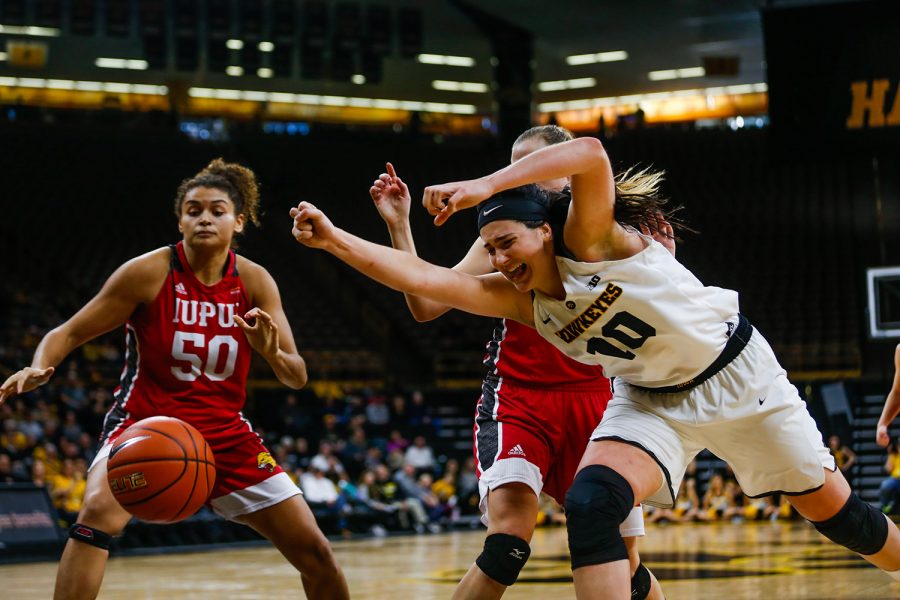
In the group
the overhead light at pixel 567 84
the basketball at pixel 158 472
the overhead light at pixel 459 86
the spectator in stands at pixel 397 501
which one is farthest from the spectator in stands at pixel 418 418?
the basketball at pixel 158 472

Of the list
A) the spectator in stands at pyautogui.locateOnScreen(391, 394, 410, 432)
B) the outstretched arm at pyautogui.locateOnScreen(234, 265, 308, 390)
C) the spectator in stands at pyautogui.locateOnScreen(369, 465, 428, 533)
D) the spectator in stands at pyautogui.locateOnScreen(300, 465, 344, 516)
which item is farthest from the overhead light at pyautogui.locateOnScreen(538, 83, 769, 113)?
the outstretched arm at pyautogui.locateOnScreen(234, 265, 308, 390)

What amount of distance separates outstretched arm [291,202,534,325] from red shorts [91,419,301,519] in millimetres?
1299

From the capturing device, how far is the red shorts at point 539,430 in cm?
440

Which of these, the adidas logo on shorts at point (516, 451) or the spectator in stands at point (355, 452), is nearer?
the adidas logo on shorts at point (516, 451)

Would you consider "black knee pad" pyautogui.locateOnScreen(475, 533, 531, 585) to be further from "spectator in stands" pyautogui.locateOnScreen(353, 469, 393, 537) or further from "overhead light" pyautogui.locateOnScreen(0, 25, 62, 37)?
"overhead light" pyautogui.locateOnScreen(0, 25, 62, 37)

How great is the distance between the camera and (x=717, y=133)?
25.9 metres

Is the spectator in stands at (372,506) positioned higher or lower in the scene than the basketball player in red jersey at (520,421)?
lower

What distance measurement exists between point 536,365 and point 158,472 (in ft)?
5.06

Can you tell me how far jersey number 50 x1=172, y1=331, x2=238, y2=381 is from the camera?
15.5ft

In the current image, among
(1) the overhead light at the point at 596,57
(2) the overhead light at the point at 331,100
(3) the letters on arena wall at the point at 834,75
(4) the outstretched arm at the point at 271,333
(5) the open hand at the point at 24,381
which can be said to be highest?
(1) the overhead light at the point at 596,57

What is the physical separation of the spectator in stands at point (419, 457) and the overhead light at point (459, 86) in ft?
45.9

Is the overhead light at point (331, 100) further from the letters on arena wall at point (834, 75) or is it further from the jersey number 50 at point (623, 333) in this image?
the jersey number 50 at point (623, 333)

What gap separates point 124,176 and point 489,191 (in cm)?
2241

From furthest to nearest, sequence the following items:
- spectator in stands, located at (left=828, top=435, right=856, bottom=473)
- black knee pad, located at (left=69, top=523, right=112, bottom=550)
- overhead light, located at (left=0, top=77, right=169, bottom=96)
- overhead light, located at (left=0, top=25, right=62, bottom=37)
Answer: overhead light, located at (left=0, top=77, right=169, bottom=96)
overhead light, located at (left=0, top=25, right=62, bottom=37)
spectator in stands, located at (left=828, top=435, right=856, bottom=473)
black knee pad, located at (left=69, top=523, right=112, bottom=550)
